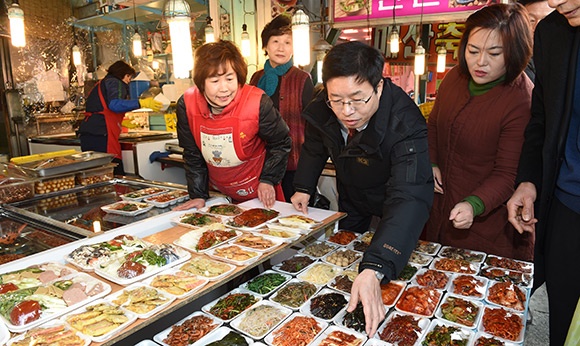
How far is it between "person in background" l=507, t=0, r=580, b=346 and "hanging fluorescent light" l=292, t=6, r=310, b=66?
1.96 m

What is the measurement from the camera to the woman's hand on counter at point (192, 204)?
2.47m

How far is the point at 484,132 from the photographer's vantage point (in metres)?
2.25

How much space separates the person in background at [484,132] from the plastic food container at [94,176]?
2.43m

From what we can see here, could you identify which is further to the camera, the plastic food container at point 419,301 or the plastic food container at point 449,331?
the plastic food container at point 419,301

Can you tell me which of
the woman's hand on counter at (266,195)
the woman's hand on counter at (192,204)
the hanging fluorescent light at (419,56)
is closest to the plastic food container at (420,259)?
the woman's hand on counter at (266,195)

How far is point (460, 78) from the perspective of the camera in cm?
249

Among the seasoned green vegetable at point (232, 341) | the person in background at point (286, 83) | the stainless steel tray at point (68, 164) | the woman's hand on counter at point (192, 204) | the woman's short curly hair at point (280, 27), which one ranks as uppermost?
the woman's short curly hair at point (280, 27)

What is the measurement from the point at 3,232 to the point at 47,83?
5.95m

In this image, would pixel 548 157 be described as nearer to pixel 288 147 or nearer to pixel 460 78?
pixel 460 78

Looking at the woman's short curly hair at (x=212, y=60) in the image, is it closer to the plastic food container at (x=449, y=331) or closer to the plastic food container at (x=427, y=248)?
the plastic food container at (x=427, y=248)

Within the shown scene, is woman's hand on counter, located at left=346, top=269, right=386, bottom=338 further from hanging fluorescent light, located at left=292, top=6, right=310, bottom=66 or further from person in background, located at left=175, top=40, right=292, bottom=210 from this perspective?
hanging fluorescent light, located at left=292, top=6, right=310, bottom=66

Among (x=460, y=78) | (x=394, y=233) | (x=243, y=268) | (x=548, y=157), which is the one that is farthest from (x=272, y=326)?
(x=460, y=78)

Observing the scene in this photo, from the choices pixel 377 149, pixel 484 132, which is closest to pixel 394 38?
pixel 484 132

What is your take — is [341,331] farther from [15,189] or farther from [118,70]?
[118,70]
